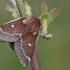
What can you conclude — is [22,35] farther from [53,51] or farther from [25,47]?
[53,51]

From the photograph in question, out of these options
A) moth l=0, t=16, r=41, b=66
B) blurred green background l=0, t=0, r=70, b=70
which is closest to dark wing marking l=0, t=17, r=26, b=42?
moth l=0, t=16, r=41, b=66

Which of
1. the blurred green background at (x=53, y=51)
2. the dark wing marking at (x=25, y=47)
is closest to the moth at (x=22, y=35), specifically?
the dark wing marking at (x=25, y=47)

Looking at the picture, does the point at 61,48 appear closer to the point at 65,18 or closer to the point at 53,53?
the point at 53,53

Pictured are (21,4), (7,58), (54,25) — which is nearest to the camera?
(21,4)

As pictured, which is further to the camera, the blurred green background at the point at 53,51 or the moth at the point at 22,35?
the blurred green background at the point at 53,51

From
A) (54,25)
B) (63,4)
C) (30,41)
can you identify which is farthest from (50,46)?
(30,41)

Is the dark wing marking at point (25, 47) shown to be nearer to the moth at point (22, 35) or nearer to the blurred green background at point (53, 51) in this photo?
the moth at point (22, 35)

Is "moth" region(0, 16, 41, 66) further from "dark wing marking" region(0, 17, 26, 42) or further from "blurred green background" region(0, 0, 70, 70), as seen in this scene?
"blurred green background" region(0, 0, 70, 70)

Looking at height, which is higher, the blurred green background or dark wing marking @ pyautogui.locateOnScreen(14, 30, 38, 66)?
the blurred green background
